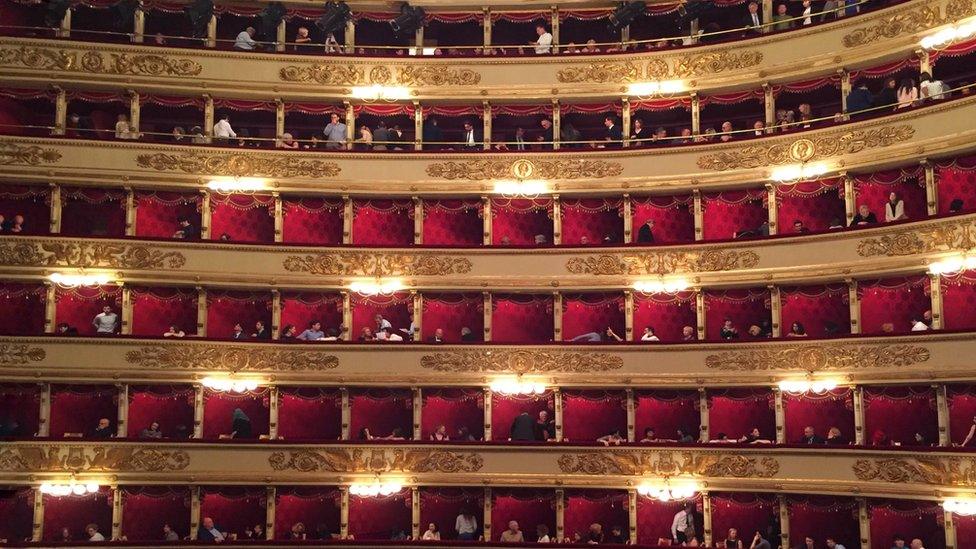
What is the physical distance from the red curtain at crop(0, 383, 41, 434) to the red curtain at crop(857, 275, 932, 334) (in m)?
19.7

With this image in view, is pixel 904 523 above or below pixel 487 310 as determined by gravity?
below

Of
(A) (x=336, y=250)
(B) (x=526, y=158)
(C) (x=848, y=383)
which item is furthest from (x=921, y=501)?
(A) (x=336, y=250)

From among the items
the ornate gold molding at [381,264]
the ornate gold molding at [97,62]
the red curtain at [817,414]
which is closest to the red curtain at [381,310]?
the ornate gold molding at [381,264]

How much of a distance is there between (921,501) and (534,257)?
10.5m

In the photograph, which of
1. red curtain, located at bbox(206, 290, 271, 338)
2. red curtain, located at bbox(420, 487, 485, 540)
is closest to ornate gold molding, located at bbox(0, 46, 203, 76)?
red curtain, located at bbox(206, 290, 271, 338)

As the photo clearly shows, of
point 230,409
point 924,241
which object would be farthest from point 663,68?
point 230,409

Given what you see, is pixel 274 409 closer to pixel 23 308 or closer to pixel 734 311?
pixel 23 308

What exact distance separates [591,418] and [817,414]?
18.0ft

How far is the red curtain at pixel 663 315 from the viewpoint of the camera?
27.7 meters

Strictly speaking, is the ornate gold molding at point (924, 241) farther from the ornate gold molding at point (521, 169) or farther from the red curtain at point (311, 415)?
the red curtain at point (311, 415)

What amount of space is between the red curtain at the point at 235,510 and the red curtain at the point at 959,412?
52.0 ft

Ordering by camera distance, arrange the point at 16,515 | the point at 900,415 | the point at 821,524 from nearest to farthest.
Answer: the point at 900,415
the point at 821,524
the point at 16,515

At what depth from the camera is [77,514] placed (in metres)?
26.5

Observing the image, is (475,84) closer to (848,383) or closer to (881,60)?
(881,60)
